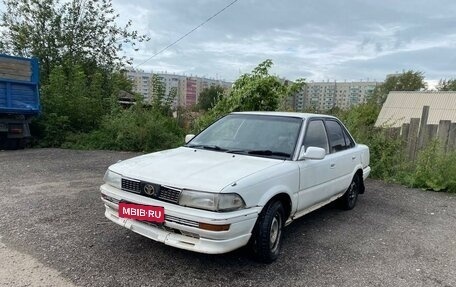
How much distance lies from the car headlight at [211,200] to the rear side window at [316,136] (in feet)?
4.85

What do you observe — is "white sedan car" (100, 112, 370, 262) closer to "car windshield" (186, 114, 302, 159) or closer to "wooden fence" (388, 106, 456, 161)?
"car windshield" (186, 114, 302, 159)

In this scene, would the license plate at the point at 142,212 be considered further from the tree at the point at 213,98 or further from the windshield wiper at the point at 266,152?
the tree at the point at 213,98

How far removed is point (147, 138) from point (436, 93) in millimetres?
28786

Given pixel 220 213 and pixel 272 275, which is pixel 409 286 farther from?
pixel 220 213

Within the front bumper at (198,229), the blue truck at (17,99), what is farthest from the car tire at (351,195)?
the blue truck at (17,99)

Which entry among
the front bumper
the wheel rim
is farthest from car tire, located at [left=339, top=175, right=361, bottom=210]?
the front bumper

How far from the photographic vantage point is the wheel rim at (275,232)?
3.54 metres

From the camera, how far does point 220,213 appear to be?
2.98 meters

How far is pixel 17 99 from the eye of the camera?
970 cm

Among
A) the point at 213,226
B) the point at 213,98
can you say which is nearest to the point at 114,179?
the point at 213,226

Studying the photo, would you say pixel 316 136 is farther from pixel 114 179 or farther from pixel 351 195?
pixel 114 179

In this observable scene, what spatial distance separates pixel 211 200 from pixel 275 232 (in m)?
0.97

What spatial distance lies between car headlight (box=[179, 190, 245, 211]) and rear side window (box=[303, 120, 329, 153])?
1479 millimetres

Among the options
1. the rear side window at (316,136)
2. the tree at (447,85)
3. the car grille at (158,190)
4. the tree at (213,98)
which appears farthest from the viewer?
the tree at (447,85)
